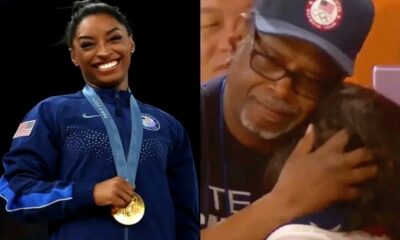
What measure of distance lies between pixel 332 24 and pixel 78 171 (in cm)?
56

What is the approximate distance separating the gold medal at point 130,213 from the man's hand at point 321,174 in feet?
0.86

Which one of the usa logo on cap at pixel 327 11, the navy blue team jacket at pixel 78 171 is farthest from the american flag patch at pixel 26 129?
the usa logo on cap at pixel 327 11

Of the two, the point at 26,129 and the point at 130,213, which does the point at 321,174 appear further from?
the point at 26,129

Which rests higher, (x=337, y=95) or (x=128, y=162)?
(x=337, y=95)

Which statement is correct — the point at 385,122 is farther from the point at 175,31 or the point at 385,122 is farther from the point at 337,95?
the point at 175,31

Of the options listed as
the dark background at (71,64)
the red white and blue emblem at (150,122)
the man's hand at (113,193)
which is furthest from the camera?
the dark background at (71,64)

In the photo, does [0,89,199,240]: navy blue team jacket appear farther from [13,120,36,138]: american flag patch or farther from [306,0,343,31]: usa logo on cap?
[306,0,343,31]: usa logo on cap

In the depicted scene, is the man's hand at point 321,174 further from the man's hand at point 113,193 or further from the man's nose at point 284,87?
the man's hand at point 113,193

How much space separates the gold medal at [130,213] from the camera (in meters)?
1.33

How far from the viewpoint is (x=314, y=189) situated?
1.31 metres

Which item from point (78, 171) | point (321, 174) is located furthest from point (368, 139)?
point (78, 171)

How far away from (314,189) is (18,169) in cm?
57

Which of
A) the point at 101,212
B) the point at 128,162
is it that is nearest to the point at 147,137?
the point at 128,162

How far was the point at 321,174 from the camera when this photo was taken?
51.8 inches
